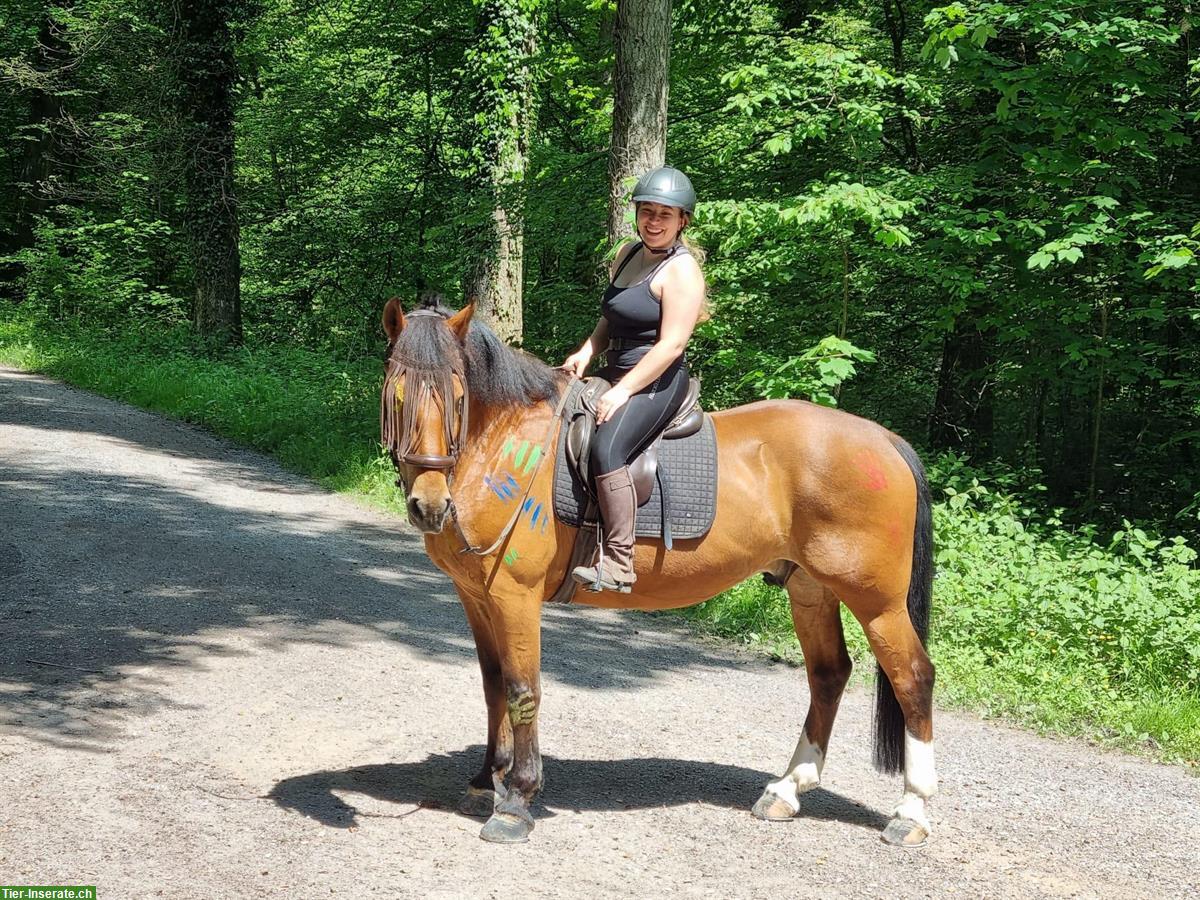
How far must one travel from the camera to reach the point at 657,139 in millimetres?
8766

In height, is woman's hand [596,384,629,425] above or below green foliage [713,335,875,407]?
below

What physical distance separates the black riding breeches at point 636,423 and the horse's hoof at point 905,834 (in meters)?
1.92

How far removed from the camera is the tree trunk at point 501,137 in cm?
1240

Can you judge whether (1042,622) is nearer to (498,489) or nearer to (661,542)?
(661,542)

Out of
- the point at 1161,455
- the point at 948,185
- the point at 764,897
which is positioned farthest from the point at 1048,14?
Result: the point at 764,897

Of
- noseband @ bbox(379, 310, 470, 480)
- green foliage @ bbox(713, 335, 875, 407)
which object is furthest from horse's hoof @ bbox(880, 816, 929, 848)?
green foliage @ bbox(713, 335, 875, 407)

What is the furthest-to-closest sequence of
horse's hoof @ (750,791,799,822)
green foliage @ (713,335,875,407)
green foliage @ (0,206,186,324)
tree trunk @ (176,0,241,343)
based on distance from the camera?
1. green foliage @ (0,206,186,324)
2. tree trunk @ (176,0,241,343)
3. green foliage @ (713,335,875,407)
4. horse's hoof @ (750,791,799,822)

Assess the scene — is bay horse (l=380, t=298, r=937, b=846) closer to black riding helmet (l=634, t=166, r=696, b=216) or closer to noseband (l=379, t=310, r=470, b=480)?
noseband (l=379, t=310, r=470, b=480)

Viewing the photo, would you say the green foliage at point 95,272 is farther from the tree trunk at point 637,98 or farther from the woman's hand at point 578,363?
the woman's hand at point 578,363

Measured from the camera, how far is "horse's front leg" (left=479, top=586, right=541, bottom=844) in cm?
432

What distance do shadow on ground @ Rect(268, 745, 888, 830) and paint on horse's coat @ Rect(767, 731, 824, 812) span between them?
12cm

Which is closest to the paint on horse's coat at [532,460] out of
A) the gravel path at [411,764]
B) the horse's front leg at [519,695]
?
the horse's front leg at [519,695]

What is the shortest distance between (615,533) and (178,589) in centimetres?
452

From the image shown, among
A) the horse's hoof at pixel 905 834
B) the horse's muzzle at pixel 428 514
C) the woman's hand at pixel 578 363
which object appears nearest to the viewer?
the horse's muzzle at pixel 428 514
